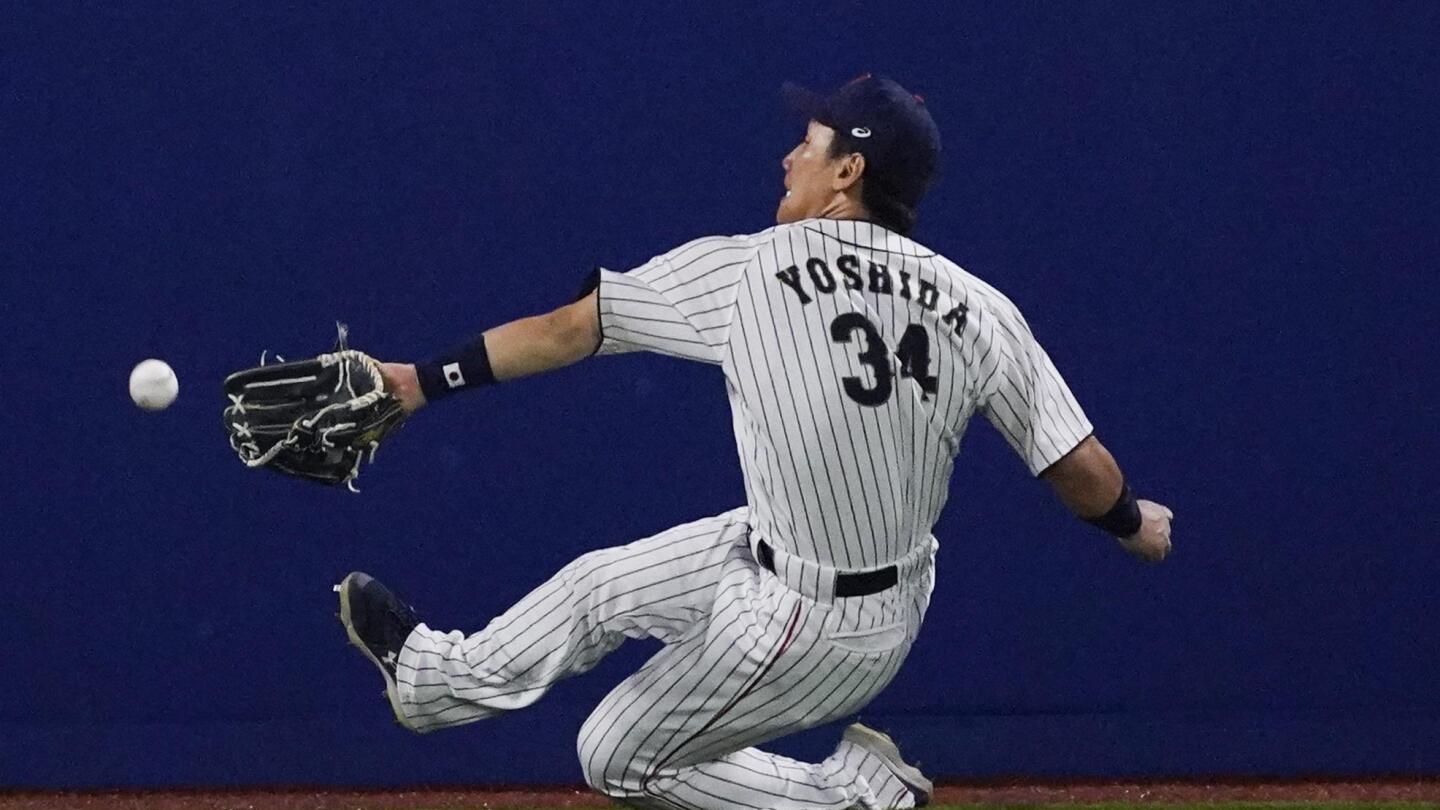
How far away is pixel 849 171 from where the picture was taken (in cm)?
349

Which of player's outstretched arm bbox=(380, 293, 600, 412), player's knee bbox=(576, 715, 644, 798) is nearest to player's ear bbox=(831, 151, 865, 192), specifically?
player's outstretched arm bbox=(380, 293, 600, 412)

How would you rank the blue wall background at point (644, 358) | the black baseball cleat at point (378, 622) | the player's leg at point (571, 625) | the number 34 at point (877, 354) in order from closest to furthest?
the number 34 at point (877, 354) → the player's leg at point (571, 625) → the black baseball cleat at point (378, 622) → the blue wall background at point (644, 358)

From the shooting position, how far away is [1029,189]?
17.1 feet

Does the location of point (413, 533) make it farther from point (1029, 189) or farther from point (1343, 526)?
point (1343, 526)

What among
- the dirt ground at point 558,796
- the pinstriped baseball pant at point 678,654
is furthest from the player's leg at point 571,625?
the dirt ground at point 558,796

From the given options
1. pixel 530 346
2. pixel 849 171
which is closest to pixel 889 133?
pixel 849 171

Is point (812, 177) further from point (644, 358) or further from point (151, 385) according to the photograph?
point (644, 358)

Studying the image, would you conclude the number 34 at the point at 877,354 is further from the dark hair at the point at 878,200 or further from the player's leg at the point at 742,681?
the player's leg at the point at 742,681

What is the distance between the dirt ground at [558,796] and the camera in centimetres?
536

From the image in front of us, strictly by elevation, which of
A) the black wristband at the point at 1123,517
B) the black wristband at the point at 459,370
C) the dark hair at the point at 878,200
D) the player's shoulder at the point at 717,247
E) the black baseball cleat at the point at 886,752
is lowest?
the black baseball cleat at the point at 886,752

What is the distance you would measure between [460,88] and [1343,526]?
2.84 meters

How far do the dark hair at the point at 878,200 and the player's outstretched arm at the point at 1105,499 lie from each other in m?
0.55

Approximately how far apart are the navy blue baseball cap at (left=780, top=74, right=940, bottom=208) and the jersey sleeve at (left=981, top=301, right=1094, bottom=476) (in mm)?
314

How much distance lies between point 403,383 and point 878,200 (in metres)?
0.97
